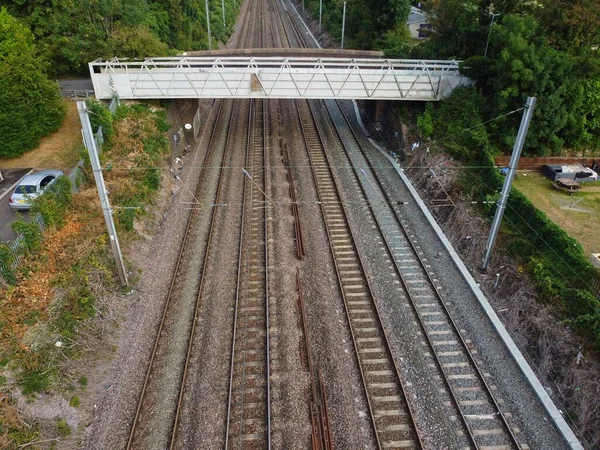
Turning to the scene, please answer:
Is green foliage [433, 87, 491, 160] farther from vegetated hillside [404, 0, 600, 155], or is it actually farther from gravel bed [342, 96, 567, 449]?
gravel bed [342, 96, 567, 449]

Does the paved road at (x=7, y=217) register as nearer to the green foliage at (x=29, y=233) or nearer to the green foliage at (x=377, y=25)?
the green foliage at (x=29, y=233)

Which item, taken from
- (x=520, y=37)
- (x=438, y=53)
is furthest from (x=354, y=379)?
(x=438, y=53)

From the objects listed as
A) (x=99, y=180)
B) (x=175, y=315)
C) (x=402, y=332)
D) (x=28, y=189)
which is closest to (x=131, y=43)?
(x=28, y=189)

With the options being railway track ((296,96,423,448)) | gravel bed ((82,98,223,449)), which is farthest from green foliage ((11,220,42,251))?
railway track ((296,96,423,448))

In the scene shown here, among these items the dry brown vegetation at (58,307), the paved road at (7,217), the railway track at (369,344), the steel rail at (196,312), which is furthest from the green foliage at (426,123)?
the paved road at (7,217)

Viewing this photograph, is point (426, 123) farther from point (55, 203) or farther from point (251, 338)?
point (55, 203)

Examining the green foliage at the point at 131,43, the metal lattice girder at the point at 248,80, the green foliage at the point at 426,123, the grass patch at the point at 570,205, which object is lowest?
the grass patch at the point at 570,205

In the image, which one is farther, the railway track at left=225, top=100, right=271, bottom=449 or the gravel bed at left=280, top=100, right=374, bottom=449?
the gravel bed at left=280, top=100, right=374, bottom=449
